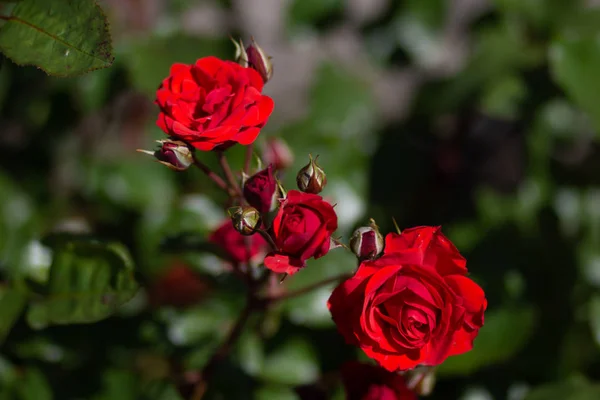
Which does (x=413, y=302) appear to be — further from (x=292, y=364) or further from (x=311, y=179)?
(x=292, y=364)

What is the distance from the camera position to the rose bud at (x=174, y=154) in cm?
→ 73

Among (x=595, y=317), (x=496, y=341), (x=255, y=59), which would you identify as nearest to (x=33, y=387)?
(x=255, y=59)

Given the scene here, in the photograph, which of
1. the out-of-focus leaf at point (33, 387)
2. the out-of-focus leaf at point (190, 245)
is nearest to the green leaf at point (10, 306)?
the out-of-focus leaf at point (33, 387)

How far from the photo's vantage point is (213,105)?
741 millimetres

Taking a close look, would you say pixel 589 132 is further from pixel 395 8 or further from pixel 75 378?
pixel 75 378

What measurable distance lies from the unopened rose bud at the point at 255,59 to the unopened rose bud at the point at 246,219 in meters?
0.20

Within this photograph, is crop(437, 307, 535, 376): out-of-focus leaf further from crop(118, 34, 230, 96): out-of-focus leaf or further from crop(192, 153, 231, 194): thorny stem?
crop(118, 34, 230, 96): out-of-focus leaf

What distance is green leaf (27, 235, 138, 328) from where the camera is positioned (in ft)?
2.92

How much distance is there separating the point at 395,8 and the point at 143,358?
3.68 ft

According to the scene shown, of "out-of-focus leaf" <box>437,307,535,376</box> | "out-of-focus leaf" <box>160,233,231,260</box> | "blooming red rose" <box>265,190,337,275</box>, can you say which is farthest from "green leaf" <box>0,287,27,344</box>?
"out-of-focus leaf" <box>437,307,535,376</box>

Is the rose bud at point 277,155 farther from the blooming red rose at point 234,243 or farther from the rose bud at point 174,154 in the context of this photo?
the rose bud at point 174,154

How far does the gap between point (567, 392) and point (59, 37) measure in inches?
37.1

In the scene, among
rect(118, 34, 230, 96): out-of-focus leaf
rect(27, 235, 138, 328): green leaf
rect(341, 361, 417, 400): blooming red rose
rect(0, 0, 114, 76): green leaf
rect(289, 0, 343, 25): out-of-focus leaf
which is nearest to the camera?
rect(0, 0, 114, 76): green leaf

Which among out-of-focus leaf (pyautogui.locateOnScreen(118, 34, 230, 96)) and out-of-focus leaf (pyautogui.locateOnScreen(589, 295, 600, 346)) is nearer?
out-of-focus leaf (pyautogui.locateOnScreen(589, 295, 600, 346))
